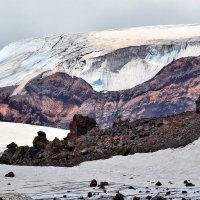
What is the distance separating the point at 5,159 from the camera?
35406 millimetres

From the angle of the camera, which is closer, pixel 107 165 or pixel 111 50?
pixel 107 165

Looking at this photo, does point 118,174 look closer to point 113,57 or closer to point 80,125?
point 80,125

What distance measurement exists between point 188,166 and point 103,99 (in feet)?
261

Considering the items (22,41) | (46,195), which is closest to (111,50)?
(22,41)

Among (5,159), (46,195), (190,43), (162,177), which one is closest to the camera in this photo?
(46,195)

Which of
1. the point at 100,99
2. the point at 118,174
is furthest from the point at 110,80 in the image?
the point at 118,174

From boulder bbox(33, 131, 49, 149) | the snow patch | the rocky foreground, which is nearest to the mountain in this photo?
boulder bbox(33, 131, 49, 149)

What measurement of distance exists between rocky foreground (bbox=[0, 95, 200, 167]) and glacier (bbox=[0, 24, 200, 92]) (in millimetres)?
62897

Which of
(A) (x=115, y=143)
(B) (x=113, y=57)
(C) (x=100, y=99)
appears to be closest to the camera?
(A) (x=115, y=143)

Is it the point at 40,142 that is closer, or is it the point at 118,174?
the point at 118,174

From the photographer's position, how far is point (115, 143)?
33812mm

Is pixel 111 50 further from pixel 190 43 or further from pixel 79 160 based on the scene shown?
pixel 79 160

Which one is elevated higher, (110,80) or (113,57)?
(113,57)

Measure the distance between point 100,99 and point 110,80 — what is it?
14.8ft
